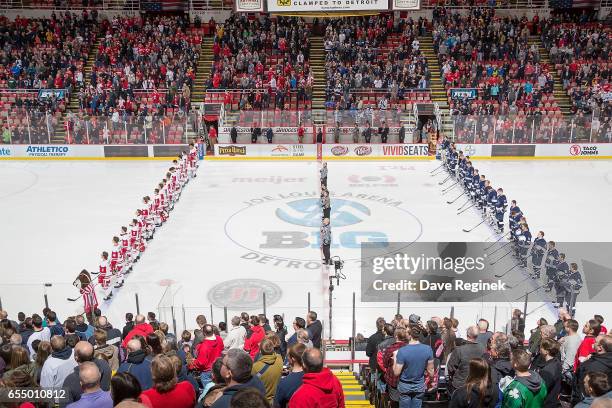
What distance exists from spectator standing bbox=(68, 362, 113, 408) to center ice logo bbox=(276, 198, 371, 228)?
39.6 feet

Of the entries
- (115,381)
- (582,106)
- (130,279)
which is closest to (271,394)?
(115,381)

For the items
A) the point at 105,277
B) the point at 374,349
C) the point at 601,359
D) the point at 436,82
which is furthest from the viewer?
the point at 436,82

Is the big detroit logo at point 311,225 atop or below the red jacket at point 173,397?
below

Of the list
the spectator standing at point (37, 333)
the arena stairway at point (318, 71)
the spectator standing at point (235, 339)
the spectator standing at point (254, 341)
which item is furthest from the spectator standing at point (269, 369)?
the arena stairway at point (318, 71)

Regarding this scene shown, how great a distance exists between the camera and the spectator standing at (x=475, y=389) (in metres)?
4.31

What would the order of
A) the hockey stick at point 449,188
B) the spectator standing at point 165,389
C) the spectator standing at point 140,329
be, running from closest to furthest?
1. the spectator standing at point 165,389
2. the spectator standing at point 140,329
3. the hockey stick at point 449,188

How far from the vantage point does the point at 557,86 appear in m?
27.6

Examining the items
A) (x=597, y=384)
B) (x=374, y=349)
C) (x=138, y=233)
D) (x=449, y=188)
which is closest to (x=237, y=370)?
(x=597, y=384)

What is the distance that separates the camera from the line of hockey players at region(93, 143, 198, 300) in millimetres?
12211

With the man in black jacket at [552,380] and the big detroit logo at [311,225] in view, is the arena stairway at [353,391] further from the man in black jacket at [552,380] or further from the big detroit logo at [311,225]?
the big detroit logo at [311,225]

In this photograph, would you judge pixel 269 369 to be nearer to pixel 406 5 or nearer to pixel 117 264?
pixel 117 264

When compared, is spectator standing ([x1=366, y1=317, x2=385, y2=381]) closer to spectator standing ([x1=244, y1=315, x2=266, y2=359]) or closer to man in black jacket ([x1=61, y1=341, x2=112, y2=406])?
spectator standing ([x1=244, y1=315, x2=266, y2=359])

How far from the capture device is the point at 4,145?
78.0ft

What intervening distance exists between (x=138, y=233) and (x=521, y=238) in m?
8.23
